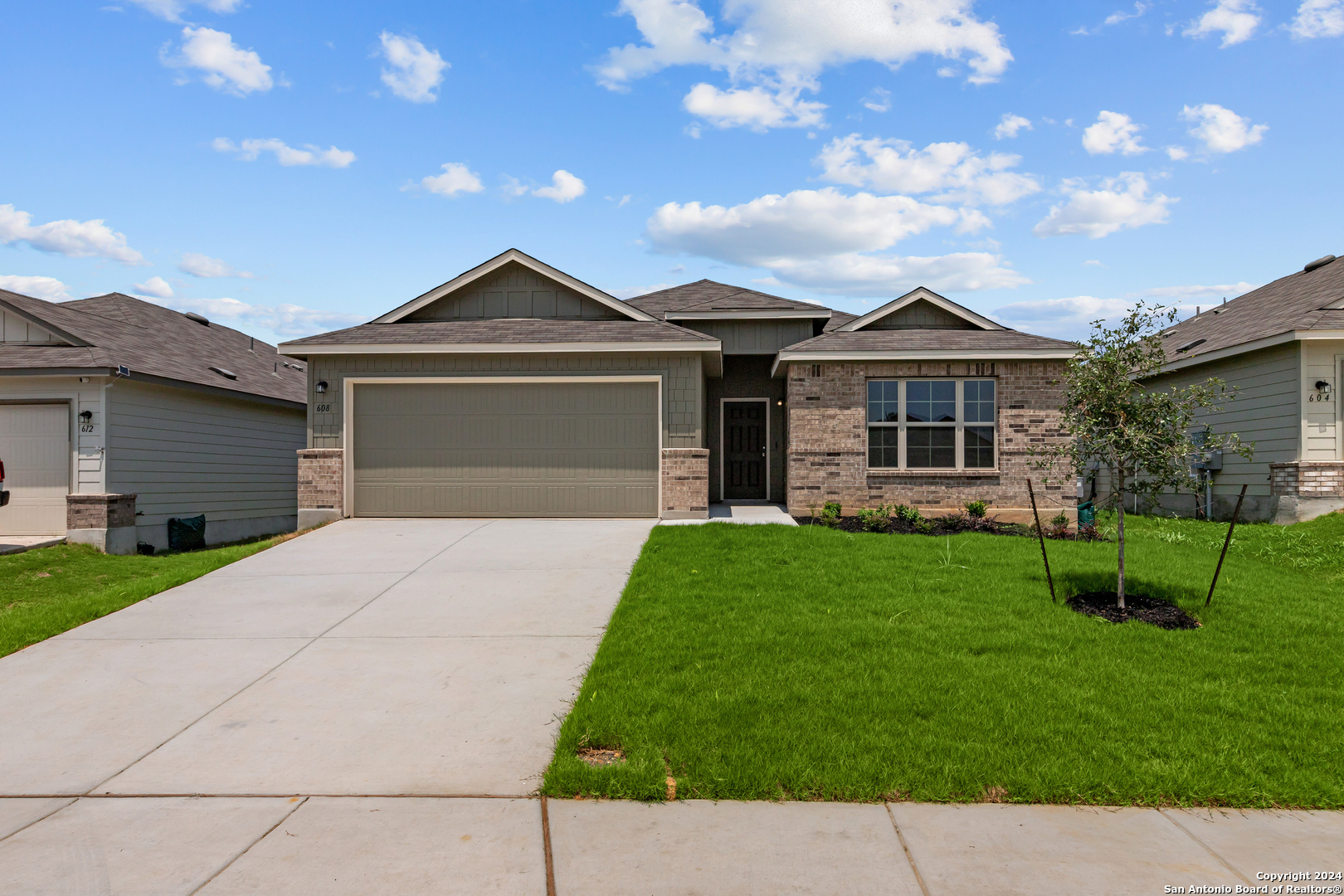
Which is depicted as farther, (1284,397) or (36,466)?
(1284,397)

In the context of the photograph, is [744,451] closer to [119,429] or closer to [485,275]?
[485,275]

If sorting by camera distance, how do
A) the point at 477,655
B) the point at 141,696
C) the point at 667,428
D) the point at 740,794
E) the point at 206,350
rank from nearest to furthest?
the point at 740,794 → the point at 141,696 → the point at 477,655 → the point at 667,428 → the point at 206,350

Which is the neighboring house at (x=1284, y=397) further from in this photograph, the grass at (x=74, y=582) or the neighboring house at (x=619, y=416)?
the grass at (x=74, y=582)

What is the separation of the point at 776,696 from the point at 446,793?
210cm

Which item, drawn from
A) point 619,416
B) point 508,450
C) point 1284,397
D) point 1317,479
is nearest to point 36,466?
point 508,450

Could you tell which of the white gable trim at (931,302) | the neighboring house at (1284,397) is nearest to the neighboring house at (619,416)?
the white gable trim at (931,302)

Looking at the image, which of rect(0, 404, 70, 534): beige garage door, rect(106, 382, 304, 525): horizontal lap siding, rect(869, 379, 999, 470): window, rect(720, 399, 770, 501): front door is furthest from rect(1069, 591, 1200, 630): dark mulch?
rect(0, 404, 70, 534): beige garage door

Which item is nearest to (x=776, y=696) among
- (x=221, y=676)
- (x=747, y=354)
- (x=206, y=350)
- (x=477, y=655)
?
(x=477, y=655)

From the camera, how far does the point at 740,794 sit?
3982 mm

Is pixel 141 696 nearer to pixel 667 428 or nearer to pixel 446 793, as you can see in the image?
pixel 446 793

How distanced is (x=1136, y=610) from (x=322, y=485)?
12474 mm

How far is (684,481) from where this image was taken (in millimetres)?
13547

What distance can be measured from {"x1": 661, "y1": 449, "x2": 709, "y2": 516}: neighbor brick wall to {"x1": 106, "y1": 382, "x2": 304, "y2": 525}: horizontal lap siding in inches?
400

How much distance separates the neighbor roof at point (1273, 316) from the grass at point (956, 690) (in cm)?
726
